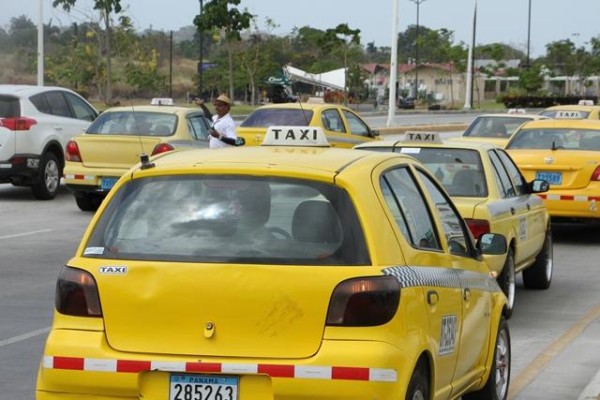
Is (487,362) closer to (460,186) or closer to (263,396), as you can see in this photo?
(263,396)

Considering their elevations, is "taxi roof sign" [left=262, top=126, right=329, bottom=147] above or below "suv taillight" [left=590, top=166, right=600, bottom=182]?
above

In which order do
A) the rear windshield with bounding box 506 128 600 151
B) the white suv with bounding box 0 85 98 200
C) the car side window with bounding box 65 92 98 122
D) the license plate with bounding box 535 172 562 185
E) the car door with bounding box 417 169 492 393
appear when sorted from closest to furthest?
the car door with bounding box 417 169 492 393
the license plate with bounding box 535 172 562 185
the rear windshield with bounding box 506 128 600 151
the white suv with bounding box 0 85 98 200
the car side window with bounding box 65 92 98 122

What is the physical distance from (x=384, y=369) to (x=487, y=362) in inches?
81.0

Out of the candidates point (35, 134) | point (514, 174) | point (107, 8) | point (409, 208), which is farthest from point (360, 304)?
point (107, 8)

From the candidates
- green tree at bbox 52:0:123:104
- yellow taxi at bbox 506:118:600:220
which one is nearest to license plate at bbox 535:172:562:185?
yellow taxi at bbox 506:118:600:220

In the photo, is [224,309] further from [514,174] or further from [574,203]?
[574,203]

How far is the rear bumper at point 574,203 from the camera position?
1720cm

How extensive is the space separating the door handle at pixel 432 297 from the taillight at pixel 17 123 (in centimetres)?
1591

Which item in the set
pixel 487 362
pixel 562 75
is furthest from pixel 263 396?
pixel 562 75

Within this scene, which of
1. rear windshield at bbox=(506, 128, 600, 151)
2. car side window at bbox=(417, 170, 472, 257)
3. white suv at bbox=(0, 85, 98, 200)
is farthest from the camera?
white suv at bbox=(0, 85, 98, 200)

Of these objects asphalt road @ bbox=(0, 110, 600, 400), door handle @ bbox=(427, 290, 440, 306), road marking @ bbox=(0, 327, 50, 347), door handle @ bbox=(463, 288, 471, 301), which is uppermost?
door handle @ bbox=(427, 290, 440, 306)

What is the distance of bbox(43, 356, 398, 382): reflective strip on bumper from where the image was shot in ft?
18.3

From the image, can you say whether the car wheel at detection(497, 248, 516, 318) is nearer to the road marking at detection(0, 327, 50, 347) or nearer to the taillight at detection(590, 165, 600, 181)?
the road marking at detection(0, 327, 50, 347)

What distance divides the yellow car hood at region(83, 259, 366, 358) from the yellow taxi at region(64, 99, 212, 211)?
13.6 meters
